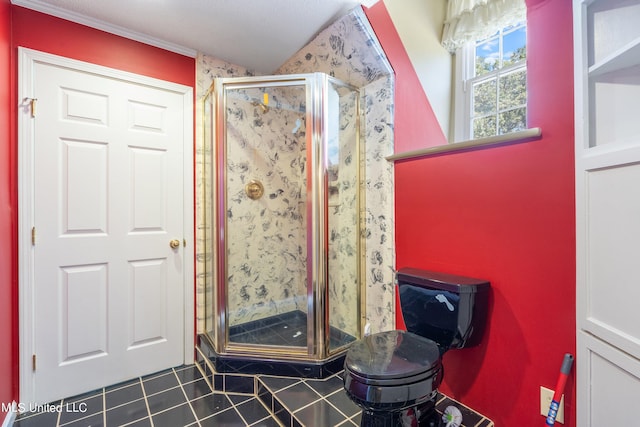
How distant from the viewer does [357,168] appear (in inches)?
75.0

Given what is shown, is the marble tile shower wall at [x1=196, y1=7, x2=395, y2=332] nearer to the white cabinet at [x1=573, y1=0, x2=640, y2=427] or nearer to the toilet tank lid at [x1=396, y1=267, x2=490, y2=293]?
the toilet tank lid at [x1=396, y1=267, x2=490, y2=293]

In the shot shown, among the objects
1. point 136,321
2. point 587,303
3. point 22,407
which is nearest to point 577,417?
point 587,303

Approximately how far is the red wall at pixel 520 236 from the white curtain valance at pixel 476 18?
439 mm

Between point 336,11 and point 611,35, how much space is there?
49.2 inches

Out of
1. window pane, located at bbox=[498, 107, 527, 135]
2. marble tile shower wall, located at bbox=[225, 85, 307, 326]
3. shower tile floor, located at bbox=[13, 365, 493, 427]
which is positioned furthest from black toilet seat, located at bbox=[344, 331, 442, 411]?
window pane, located at bbox=[498, 107, 527, 135]

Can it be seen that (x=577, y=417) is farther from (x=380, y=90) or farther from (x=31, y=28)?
(x=31, y=28)

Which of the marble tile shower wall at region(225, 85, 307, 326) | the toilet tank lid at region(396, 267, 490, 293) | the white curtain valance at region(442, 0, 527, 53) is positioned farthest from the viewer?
the marble tile shower wall at region(225, 85, 307, 326)

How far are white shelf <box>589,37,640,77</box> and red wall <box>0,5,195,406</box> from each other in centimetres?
233

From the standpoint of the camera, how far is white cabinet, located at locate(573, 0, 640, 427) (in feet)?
2.70

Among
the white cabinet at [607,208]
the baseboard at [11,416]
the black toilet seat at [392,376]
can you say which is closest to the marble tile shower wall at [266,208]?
the black toilet seat at [392,376]

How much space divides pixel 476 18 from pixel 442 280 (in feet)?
4.78

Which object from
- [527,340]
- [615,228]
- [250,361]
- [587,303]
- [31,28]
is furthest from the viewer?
[250,361]

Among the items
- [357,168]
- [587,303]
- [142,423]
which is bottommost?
[142,423]

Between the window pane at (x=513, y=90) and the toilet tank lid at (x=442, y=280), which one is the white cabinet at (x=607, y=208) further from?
the window pane at (x=513, y=90)
